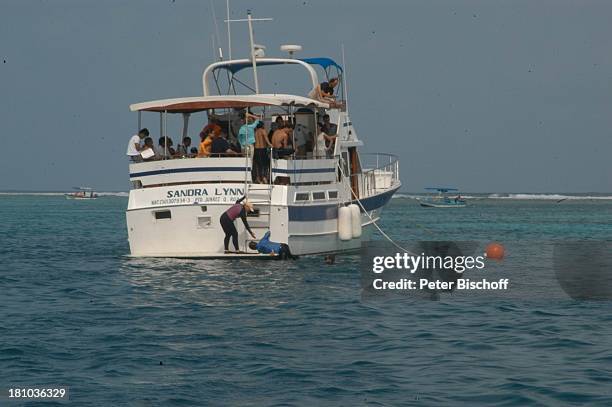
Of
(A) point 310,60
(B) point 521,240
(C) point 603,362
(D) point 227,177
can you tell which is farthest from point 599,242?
(C) point 603,362

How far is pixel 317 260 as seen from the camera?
22.9 meters

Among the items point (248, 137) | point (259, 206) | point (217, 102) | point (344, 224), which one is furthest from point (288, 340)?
point (344, 224)

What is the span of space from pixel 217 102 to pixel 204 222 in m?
2.83

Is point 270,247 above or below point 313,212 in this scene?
below

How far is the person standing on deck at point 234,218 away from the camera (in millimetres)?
21266

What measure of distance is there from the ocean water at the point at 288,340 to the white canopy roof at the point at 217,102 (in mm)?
3776

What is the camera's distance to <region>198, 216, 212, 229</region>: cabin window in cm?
2170

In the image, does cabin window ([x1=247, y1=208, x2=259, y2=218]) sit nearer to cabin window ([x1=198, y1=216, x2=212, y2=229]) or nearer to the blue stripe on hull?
the blue stripe on hull

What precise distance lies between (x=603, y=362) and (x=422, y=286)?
23.9ft

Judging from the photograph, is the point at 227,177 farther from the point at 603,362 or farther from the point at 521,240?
the point at 521,240

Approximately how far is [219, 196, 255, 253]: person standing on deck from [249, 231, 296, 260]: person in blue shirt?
0.81ft

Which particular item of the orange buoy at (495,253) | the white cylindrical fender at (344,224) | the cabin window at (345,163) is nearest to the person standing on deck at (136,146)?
the white cylindrical fender at (344,224)

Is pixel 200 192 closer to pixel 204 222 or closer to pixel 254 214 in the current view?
pixel 204 222

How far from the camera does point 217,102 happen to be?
893 inches
